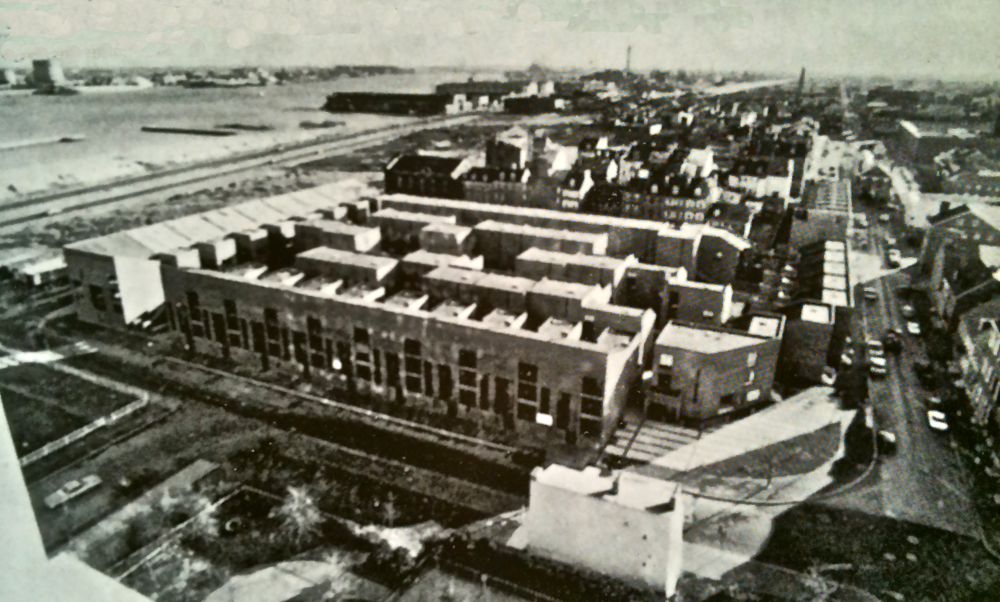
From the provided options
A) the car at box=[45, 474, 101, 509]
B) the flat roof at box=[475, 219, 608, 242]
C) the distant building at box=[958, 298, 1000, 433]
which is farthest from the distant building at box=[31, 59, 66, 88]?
the distant building at box=[958, 298, 1000, 433]

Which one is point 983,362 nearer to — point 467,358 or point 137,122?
point 467,358

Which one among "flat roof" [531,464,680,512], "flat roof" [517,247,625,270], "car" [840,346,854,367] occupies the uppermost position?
"flat roof" [517,247,625,270]

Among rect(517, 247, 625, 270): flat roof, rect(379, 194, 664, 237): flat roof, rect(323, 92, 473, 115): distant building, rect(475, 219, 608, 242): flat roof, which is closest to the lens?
rect(517, 247, 625, 270): flat roof

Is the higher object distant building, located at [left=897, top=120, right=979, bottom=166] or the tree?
distant building, located at [left=897, top=120, right=979, bottom=166]

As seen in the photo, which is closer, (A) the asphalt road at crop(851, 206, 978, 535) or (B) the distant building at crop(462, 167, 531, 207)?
(A) the asphalt road at crop(851, 206, 978, 535)

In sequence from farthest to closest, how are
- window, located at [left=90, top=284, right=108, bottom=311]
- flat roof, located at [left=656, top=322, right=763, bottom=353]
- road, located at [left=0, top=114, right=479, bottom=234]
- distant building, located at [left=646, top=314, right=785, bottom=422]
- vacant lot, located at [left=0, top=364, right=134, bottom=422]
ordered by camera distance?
1. road, located at [left=0, top=114, right=479, bottom=234]
2. window, located at [left=90, top=284, right=108, bottom=311]
3. vacant lot, located at [left=0, top=364, right=134, bottom=422]
4. flat roof, located at [left=656, top=322, right=763, bottom=353]
5. distant building, located at [left=646, top=314, right=785, bottom=422]

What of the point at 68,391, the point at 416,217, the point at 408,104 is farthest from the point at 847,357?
the point at 408,104

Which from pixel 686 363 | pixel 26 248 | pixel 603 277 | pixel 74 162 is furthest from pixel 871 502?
pixel 26 248

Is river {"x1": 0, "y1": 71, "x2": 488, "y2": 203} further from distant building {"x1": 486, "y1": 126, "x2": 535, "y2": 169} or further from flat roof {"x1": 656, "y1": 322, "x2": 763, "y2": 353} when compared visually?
distant building {"x1": 486, "y1": 126, "x2": 535, "y2": 169}

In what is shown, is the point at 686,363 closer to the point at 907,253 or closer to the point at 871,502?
the point at 871,502
